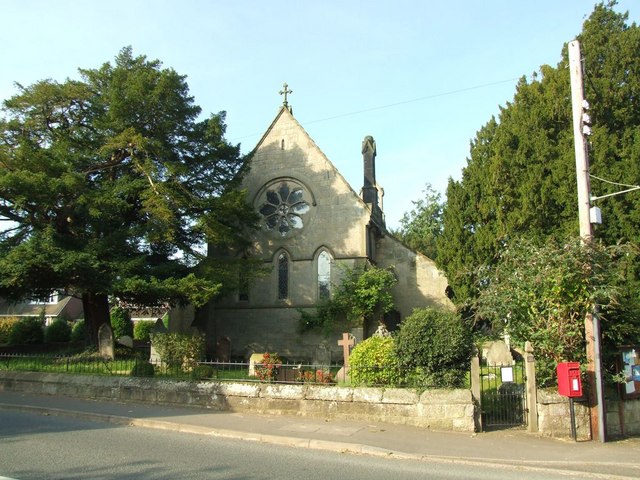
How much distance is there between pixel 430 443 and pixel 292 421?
118 inches

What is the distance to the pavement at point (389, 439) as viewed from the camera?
8.04m

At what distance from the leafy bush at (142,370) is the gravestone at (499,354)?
38.4 feet

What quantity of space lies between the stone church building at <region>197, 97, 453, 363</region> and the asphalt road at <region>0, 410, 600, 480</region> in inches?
547

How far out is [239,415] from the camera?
11.6 m

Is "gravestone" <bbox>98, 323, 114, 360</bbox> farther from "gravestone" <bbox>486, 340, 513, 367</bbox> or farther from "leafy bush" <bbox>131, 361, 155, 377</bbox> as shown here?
"gravestone" <bbox>486, 340, 513, 367</bbox>

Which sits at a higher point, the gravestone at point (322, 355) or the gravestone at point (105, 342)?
the gravestone at point (105, 342)

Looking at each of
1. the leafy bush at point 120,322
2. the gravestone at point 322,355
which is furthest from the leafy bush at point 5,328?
the gravestone at point 322,355

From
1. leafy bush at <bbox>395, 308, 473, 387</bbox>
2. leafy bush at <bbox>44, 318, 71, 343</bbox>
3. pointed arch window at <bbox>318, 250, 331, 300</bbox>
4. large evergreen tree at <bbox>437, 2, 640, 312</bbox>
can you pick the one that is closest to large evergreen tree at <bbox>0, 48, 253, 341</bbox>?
pointed arch window at <bbox>318, 250, 331, 300</bbox>

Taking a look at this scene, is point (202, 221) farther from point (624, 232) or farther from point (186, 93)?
point (624, 232)

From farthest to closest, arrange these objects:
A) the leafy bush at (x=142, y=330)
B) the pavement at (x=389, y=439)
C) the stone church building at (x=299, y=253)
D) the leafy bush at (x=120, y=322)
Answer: the leafy bush at (x=142, y=330), the leafy bush at (x=120, y=322), the stone church building at (x=299, y=253), the pavement at (x=389, y=439)

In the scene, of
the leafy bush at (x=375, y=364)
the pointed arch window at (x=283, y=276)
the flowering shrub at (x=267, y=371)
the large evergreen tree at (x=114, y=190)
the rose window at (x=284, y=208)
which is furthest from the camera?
the rose window at (x=284, y=208)

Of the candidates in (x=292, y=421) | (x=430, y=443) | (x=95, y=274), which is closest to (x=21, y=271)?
(x=95, y=274)

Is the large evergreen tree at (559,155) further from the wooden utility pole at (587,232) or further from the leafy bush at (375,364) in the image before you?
the wooden utility pole at (587,232)

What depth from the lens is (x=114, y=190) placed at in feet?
61.6
